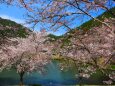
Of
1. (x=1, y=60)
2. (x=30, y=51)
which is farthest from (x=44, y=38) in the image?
(x=1, y=60)

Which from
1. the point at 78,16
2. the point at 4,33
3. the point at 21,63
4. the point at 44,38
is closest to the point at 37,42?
the point at 44,38

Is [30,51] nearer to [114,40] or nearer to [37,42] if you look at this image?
[37,42]

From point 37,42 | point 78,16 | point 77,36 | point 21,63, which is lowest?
point 77,36

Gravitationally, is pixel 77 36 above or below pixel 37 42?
below

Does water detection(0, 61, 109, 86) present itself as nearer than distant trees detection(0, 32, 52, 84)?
No

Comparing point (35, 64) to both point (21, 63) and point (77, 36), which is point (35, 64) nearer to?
point (21, 63)

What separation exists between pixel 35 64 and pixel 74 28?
94.9ft

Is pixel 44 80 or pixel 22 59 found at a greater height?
pixel 22 59

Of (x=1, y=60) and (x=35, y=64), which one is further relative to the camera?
(x=35, y=64)

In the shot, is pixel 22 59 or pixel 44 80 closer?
pixel 22 59

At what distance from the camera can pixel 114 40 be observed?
1047 cm

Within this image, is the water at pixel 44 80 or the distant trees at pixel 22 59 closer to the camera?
the distant trees at pixel 22 59

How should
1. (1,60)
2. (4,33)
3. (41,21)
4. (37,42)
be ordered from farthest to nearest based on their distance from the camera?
(37,42) → (1,60) → (4,33) → (41,21)

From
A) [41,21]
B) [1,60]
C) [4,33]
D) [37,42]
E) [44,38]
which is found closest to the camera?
[41,21]
